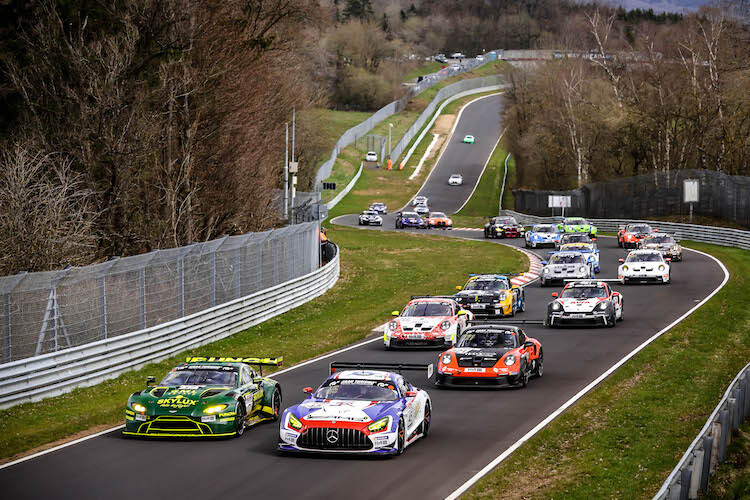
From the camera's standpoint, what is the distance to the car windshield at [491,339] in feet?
73.8

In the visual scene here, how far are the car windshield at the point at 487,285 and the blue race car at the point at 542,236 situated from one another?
27626mm

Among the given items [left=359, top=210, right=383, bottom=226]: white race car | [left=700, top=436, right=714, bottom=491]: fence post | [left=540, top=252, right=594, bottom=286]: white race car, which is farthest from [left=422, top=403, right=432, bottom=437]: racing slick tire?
[left=359, top=210, right=383, bottom=226]: white race car

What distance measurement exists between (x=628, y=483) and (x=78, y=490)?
7.05 meters

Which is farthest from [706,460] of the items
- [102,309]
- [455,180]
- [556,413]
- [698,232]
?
[455,180]

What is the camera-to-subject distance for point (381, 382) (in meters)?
16.8

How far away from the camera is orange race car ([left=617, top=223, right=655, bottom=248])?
193 ft

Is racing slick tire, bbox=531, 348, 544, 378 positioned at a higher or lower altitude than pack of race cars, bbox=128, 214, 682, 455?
lower

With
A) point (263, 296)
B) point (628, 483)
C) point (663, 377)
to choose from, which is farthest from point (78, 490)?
point (263, 296)

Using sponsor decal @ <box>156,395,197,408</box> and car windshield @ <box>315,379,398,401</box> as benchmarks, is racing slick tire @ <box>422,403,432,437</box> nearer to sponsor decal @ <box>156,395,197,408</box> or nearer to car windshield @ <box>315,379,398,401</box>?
car windshield @ <box>315,379,398,401</box>

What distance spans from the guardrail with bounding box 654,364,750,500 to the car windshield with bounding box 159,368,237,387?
7.30 m

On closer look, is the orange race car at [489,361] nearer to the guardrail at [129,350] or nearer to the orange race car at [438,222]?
the guardrail at [129,350]

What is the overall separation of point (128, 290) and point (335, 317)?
477 inches

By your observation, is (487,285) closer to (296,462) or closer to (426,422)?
(426,422)

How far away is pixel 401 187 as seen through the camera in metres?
118
